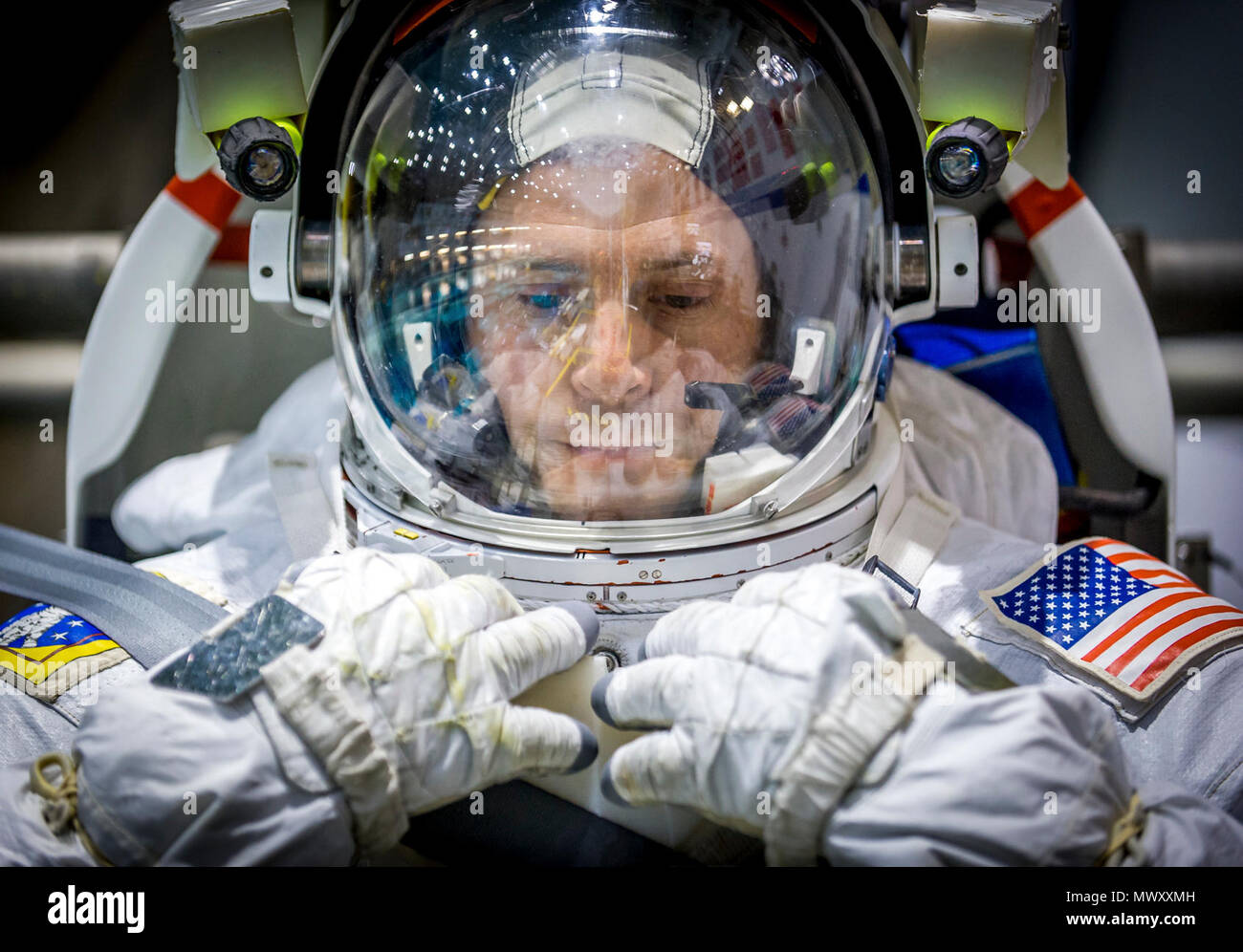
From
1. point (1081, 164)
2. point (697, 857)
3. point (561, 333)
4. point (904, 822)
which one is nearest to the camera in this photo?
point (904, 822)

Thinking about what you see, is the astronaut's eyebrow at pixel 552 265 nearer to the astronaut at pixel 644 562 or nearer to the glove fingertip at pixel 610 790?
the astronaut at pixel 644 562

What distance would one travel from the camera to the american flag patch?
919 mm

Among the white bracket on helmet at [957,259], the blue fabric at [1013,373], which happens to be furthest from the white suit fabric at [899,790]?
the blue fabric at [1013,373]

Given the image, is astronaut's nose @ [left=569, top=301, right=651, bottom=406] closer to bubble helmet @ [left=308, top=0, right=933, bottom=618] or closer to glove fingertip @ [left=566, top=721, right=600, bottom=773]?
bubble helmet @ [left=308, top=0, right=933, bottom=618]

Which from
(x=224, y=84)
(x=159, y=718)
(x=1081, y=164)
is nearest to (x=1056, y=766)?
(x=159, y=718)

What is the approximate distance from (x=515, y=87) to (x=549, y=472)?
1.11ft

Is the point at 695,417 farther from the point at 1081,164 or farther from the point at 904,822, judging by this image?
the point at 1081,164

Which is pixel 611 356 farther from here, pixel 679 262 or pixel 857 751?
pixel 857 751

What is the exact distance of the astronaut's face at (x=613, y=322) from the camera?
0.93 meters

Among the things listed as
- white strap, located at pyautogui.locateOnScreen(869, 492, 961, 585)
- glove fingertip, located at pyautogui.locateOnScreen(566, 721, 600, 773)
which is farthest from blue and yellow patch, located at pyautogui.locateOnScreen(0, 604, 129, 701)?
white strap, located at pyautogui.locateOnScreen(869, 492, 961, 585)

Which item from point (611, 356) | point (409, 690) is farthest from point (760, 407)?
point (409, 690)

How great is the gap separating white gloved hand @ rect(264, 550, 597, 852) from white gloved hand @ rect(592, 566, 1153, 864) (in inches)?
3.5
